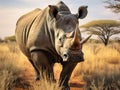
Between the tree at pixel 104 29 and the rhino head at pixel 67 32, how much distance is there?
73.7 feet

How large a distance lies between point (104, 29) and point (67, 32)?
82.2 feet

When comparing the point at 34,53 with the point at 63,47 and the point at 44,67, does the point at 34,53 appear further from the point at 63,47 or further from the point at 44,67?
the point at 63,47

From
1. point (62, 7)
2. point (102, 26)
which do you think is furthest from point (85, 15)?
point (102, 26)

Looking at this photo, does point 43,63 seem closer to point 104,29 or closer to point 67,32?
point 67,32

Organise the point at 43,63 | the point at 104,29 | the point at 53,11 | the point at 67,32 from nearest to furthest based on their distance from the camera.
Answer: the point at 67,32 → the point at 53,11 → the point at 43,63 → the point at 104,29

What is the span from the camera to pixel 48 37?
6.44 metres

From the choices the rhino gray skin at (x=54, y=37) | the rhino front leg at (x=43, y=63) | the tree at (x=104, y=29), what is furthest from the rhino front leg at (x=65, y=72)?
the tree at (x=104, y=29)

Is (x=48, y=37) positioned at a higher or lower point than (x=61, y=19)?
lower

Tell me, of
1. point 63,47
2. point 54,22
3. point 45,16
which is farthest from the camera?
point 45,16

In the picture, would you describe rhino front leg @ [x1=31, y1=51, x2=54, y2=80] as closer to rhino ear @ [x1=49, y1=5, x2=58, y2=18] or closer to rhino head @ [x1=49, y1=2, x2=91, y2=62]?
rhino head @ [x1=49, y1=2, x2=91, y2=62]

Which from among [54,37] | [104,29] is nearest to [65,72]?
[54,37]

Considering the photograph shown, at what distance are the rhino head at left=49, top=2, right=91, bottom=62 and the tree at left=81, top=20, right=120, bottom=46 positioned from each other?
2246 centimetres

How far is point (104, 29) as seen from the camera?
30500 mm

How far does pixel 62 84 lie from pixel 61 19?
1.12m
